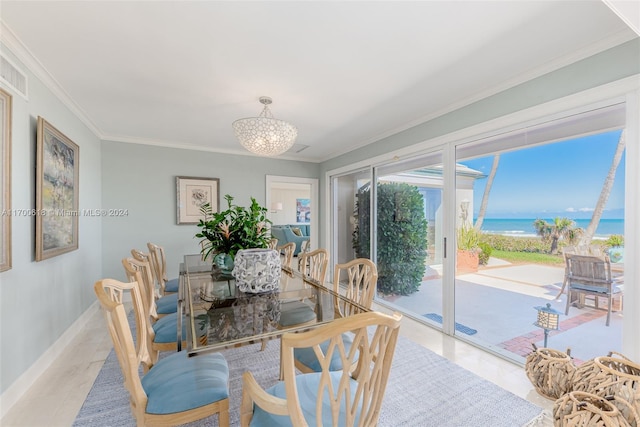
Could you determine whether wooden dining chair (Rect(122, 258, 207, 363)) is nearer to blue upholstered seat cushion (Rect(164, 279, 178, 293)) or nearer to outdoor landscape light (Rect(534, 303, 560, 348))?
blue upholstered seat cushion (Rect(164, 279, 178, 293))

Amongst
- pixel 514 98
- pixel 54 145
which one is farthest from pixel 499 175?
pixel 54 145

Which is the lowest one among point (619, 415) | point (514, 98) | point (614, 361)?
point (619, 415)

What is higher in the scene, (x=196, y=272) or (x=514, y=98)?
(x=514, y=98)

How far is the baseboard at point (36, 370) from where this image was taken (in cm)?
174

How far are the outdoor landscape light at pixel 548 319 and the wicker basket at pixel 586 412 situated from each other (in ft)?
2.95

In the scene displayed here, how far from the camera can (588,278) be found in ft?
6.73

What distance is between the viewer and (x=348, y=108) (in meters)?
2.97

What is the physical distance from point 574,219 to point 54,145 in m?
4.27

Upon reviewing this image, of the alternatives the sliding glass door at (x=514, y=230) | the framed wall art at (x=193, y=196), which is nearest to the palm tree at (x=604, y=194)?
the sliding glass door at (x=514, y=230)

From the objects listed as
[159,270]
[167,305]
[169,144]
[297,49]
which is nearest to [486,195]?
[297,49]

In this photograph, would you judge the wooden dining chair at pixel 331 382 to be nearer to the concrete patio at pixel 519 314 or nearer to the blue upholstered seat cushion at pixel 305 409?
the blue upholstered seat cushion at pixel 305 409

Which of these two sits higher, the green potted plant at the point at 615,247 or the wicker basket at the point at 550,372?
the green potted plant at the point at 615,247

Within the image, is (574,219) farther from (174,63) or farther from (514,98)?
(174,63)

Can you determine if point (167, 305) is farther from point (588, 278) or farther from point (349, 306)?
point (588, 278)
